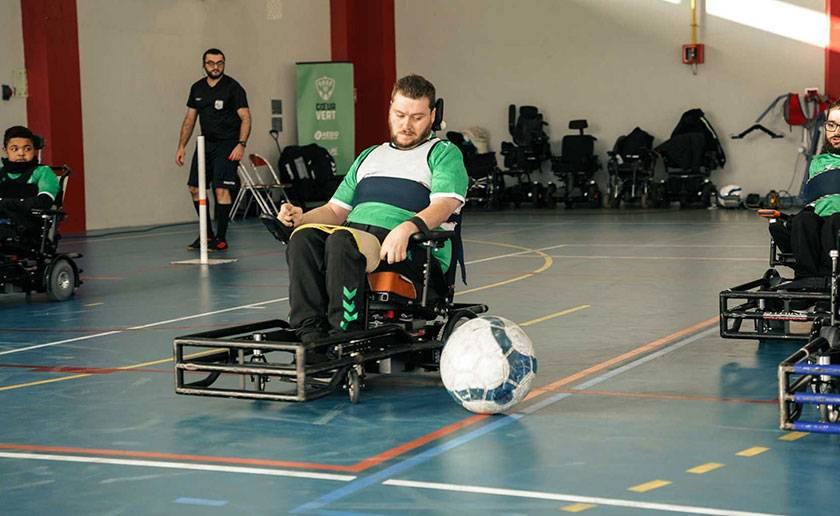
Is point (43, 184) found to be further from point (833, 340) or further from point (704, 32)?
point (704, 32)

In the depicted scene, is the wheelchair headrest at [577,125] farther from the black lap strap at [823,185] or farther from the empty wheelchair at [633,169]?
the black lap strap at [823,185]

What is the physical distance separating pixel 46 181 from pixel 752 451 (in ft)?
20.2

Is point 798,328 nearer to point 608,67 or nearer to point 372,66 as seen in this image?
point 608,67

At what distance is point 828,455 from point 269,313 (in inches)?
178

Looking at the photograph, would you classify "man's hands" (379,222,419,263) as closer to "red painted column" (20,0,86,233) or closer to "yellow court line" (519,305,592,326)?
"yellow court line" (519,305,592,326)

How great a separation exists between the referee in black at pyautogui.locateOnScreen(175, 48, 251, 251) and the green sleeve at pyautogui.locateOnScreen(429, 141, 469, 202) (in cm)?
701

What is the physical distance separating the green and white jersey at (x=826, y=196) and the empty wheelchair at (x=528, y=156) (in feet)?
44.9

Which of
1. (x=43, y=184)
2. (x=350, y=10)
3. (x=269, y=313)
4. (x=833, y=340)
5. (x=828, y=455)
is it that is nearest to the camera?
(x=828, y=455)

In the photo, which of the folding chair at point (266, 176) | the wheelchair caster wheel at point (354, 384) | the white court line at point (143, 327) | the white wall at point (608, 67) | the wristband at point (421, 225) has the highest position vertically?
the white wall at point (608, 67)

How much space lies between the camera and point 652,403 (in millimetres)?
4852

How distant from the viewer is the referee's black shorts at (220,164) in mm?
12250

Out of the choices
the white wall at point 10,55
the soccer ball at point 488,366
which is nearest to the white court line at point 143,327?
the soccer ball at point 488,366

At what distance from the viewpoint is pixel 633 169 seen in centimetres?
1953

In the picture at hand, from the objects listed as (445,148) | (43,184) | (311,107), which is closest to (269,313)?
(43,184)
